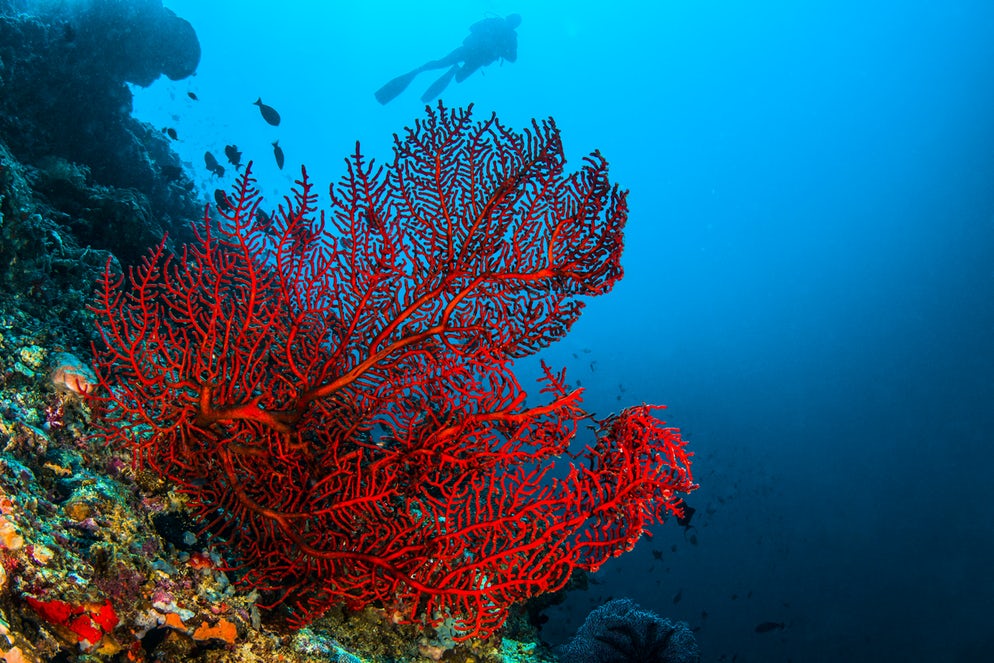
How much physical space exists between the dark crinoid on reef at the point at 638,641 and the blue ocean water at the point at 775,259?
31.5 ft

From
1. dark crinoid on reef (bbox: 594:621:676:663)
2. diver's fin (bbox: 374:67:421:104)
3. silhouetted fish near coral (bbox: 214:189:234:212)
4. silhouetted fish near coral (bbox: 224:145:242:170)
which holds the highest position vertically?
diver's fin (bbox: 374:67:421:104)

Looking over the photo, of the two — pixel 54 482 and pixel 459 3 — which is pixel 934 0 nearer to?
pixel 459 3

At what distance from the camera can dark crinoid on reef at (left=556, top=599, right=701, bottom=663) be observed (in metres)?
5.16

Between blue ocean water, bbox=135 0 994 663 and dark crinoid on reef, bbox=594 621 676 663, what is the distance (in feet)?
31.5

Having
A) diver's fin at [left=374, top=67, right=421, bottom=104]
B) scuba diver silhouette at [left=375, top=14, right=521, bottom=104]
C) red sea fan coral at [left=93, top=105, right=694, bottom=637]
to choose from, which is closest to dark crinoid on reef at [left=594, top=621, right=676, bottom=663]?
red sea fan coral at [left=93, top=105, right=694, bottom=637]

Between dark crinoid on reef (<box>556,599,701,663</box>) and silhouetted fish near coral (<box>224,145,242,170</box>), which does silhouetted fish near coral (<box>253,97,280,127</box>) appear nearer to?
silhouetted fish near coral (<box>224,145,242,170</box>)

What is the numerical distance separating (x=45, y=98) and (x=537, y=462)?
11.6 meters

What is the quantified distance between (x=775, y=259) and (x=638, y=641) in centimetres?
8066

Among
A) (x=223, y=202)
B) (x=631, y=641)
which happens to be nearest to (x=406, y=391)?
(x=223, y=202)

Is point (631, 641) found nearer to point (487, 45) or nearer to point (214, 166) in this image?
point (214, 166)

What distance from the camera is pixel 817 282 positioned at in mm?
59156

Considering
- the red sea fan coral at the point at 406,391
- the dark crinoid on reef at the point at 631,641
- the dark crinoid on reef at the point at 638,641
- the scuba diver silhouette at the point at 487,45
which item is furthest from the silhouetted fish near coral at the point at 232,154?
the scuba diver silhouette at the point at 487,45

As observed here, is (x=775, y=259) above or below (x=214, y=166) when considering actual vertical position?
above

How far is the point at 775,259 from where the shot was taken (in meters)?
73.3
